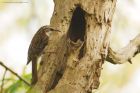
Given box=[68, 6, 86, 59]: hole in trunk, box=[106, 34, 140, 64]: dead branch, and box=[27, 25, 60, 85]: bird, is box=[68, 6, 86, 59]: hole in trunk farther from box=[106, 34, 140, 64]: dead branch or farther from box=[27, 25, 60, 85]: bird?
box=[106, 34, 140, 64]: dead branch

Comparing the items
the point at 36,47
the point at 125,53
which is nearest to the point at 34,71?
the point at 36,47

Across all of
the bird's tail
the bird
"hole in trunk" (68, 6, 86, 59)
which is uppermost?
"hole in trunk" (68, 6, 86, 59)

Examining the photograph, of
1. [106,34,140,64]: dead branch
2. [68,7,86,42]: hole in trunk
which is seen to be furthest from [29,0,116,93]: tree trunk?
[106,34,140,64]: dead branch

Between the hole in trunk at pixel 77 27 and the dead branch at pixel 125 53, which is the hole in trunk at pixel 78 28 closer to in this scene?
the hole in trunk at pixel 77 27

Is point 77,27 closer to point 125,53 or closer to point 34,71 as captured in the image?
point 34,71

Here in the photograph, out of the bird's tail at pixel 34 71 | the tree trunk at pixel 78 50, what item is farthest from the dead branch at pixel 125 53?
the bird's tail at pixel 34 71

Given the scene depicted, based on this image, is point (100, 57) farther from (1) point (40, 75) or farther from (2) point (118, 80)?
(2) point (118, 80)
